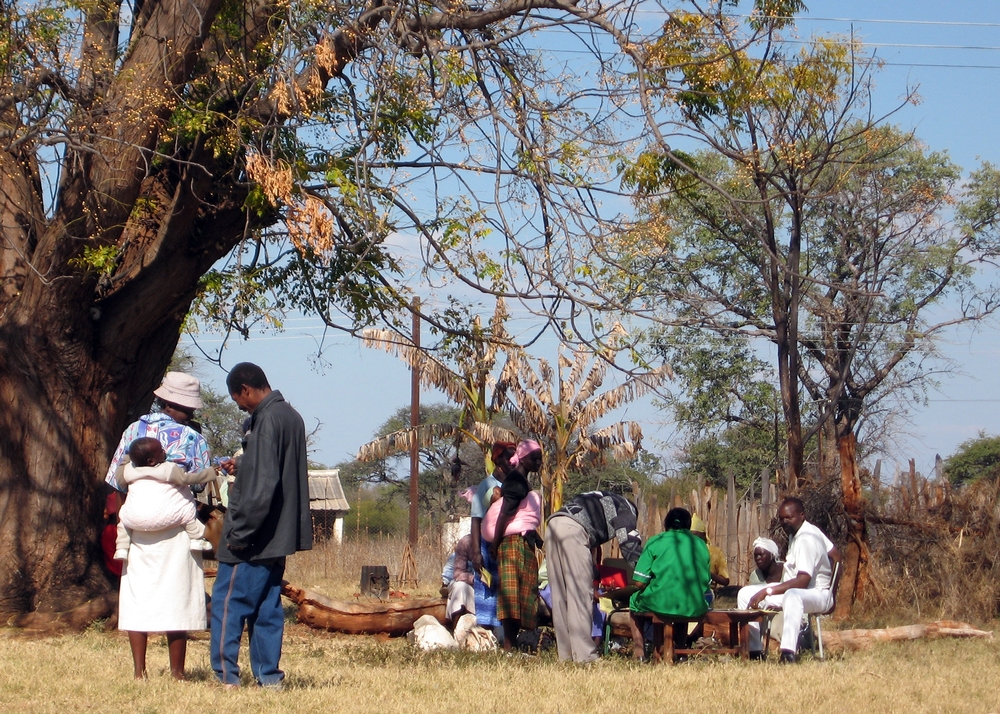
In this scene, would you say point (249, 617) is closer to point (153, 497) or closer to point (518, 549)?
point (153, 497)

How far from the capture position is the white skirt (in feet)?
20.1

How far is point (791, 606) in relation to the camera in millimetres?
8445

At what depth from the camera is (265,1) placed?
9.97 metres

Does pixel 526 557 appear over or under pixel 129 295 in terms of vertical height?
under

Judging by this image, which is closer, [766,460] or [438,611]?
[438,611]

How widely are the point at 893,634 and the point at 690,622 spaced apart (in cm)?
279

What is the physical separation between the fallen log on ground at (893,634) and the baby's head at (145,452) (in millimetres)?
6224

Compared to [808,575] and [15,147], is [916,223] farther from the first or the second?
[15,147]

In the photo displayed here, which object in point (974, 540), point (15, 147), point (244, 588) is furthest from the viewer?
point (974, 540)

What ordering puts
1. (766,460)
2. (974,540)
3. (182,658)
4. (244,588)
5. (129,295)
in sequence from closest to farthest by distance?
1. (244,588)
2. (182,658)
3. (129,295)
4. (974,540)
5. (766,460)

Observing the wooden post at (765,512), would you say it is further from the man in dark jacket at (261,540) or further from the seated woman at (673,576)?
the man in dark jacket at (261,540)

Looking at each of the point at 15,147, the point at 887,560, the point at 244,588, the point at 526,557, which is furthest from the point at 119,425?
the point at 887,560

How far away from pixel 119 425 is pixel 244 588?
4.77 metres

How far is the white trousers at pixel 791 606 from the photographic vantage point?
27.3 ft
